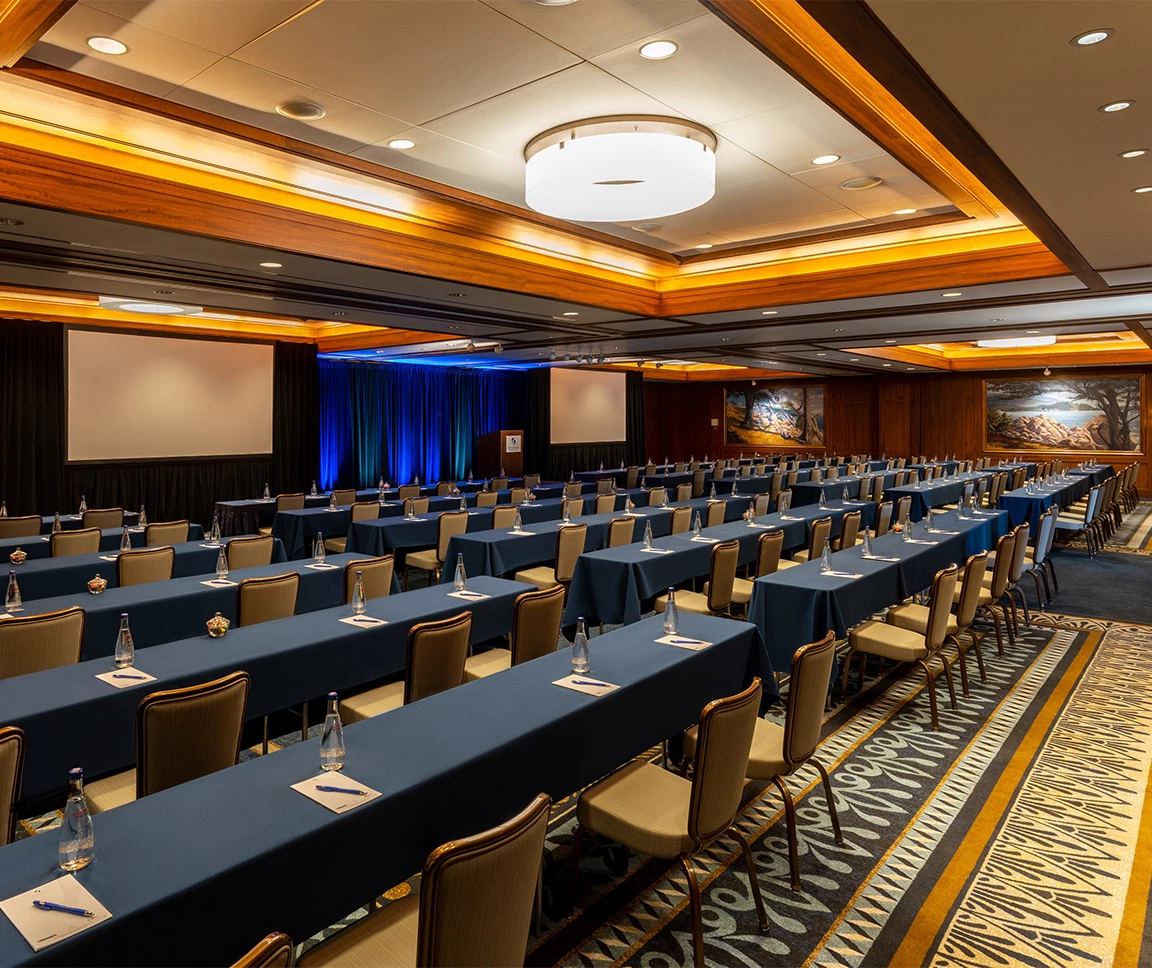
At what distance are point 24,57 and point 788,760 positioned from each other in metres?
5.15

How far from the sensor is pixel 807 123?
4.89 meters

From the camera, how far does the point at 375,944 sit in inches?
81.9

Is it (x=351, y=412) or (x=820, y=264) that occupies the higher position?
(x=820, y=264)

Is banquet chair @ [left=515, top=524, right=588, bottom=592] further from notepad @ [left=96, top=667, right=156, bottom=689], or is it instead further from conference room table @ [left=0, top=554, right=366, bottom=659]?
notepad @ [left=96, top=667, right=156, bottom=689]

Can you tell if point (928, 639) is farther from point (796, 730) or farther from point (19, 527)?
point (19, 527)

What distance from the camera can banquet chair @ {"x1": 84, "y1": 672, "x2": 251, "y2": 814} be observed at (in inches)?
108

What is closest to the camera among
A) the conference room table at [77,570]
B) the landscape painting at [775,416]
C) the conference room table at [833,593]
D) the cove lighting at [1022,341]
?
the conference room table at [833,593]

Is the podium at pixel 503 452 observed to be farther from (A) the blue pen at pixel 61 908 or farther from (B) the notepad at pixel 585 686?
(A) the blue pen at pixel 61 908

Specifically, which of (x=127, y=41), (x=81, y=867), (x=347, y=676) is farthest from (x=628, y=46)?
(x=81, y=867)

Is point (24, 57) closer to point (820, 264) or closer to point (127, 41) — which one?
point (127, 41)

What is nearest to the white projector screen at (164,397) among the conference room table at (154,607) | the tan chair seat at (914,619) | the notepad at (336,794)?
the conference room table at (154,607)

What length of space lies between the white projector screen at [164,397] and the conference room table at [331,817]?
38.0 feet

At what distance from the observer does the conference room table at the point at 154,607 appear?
480 centimetres

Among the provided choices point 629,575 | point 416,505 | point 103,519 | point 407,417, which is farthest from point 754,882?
point 407,417
